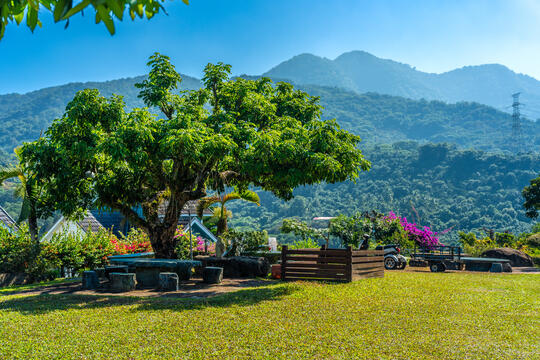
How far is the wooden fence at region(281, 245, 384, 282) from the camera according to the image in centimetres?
1473

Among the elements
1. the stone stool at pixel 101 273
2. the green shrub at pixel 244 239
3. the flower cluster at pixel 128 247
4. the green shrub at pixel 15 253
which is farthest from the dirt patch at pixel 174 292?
the flower cluster at pixel 128 247

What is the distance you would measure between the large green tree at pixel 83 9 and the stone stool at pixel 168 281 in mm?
9434

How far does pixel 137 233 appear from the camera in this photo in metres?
22.0

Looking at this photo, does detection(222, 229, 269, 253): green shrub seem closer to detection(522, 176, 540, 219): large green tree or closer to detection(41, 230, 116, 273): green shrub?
detection(41, 230, 116, 273): green shrub

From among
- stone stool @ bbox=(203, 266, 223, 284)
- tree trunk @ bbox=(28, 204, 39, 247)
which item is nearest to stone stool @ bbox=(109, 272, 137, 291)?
stone stool @ bbox=(203, 266, 223, 284)

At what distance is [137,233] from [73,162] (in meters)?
8.85

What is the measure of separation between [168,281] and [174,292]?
0.39 meters

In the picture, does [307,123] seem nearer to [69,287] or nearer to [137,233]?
[69,287]

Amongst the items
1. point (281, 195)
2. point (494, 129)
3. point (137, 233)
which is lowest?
point (137, 233)

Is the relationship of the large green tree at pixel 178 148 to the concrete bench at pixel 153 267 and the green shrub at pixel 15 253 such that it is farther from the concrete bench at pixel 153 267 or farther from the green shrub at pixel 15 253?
the concrete bench at pixel 153 267

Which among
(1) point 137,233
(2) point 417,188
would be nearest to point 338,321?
(1) point 137,233

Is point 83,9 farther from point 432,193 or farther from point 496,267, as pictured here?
point 432,193

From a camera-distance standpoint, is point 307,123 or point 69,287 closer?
point 69,287

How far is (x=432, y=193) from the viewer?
327 feet
